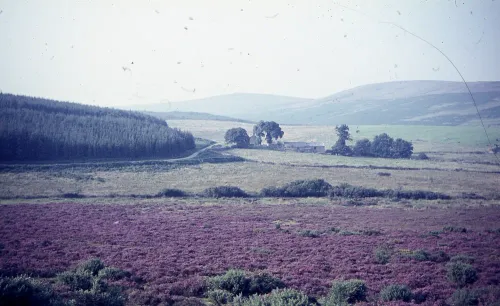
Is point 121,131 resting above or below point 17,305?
above

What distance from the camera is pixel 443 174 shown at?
65.8 meters

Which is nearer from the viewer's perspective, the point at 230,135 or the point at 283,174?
the point at 283,174

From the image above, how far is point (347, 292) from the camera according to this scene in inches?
539

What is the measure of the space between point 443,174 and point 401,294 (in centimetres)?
5870

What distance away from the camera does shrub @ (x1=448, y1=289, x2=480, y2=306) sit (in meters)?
12.7

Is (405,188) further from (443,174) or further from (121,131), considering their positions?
(121,131)

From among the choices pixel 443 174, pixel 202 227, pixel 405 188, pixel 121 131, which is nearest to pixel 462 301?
pixel 202 227

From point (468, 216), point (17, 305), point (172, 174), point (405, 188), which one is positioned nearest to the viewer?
point (17, 305)

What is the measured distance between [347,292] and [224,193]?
36.1 meters

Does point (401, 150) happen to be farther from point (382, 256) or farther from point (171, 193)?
point (382, 256)

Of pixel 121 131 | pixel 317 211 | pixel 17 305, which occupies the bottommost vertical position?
pixel 317 211

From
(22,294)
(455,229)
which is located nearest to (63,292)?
(22,294)

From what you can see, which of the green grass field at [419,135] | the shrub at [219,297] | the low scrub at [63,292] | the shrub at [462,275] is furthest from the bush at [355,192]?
the green grass field at [419,135]

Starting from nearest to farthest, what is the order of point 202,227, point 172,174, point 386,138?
1. point 202,227
2. point 172,174
3. point 386,138
